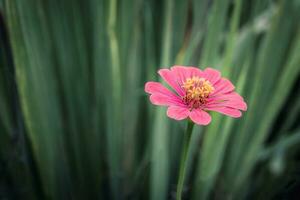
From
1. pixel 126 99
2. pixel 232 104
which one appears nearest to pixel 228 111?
pixel 232 104

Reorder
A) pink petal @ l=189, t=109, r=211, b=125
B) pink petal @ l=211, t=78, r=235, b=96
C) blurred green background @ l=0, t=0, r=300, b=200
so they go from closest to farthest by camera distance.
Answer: pink petal @ l=189, t=109, r=211, b=125 < pink petal @ l=211, t=78, r=235, b=96 < blurred green background @ l=0, t=0, r=300, b=200

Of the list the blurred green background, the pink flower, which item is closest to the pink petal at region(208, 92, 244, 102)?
the pink flower

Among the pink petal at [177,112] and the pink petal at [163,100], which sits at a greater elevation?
the pink petal at [163,100]

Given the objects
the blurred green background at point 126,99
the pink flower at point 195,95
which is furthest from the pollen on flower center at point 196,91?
the blurred green background at point 126,99

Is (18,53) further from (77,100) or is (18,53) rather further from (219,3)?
(219,3)

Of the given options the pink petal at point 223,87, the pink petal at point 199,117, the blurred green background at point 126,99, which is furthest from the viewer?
the blurred green background at point 126,99

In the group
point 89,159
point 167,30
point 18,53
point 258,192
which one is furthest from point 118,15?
point 258,192

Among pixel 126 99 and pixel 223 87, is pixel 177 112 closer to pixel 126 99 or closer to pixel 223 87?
pixel 223 87

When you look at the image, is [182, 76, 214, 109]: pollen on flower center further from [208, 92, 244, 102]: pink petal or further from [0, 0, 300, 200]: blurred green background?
[0, 0, 300, 200]: blurred green background

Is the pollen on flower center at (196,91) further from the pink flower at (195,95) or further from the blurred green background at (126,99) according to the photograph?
the blurred green background at (126,99)
